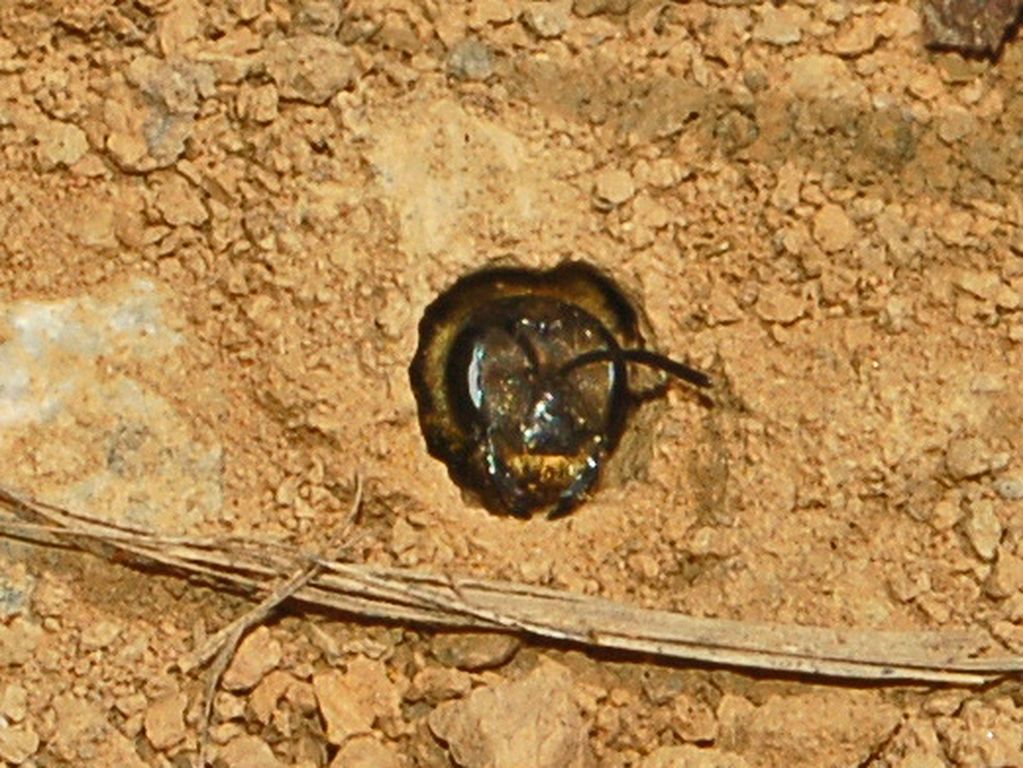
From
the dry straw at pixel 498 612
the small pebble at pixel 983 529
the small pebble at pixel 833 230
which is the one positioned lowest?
the dry straw at pixel 498 612

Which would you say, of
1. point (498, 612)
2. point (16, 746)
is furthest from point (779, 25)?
point (16, 746)

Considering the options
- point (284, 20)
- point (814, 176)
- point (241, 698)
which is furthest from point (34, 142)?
point (814, 176)

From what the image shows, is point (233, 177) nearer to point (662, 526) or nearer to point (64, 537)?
point (64, 537)

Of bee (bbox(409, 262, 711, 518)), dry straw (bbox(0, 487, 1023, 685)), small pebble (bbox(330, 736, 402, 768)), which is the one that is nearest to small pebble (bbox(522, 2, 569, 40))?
bee (bbox(409, 262, 711, 518))

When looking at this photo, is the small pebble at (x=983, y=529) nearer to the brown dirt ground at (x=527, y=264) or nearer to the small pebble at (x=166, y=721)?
the brown dirt ground at (x=527, y=264)

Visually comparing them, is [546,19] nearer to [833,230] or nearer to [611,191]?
[611,191]

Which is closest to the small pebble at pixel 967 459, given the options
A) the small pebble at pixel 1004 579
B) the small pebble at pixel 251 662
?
the small pebble at pixel 1004 579
